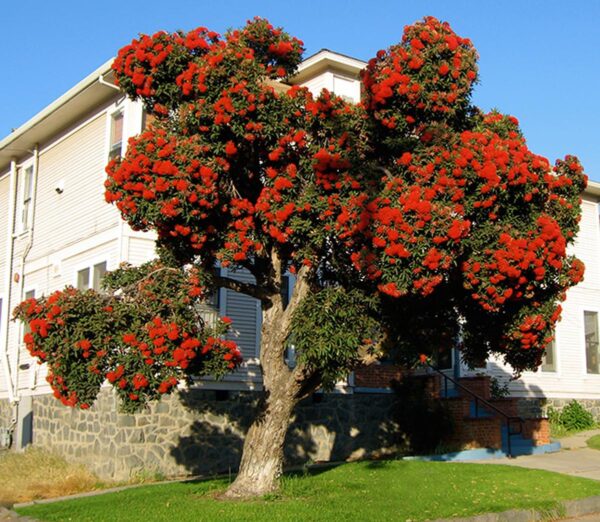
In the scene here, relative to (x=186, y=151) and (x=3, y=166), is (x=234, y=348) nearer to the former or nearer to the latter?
(x=186, y=151)

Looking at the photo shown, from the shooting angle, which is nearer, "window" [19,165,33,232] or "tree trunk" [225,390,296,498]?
"tree trunk" [225,390,296,498]

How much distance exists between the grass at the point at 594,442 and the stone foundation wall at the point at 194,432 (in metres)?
4.73

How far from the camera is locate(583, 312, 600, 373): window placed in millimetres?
24406

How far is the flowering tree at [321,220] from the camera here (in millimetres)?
9914

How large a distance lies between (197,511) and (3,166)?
50.7 ft

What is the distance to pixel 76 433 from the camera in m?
16.8

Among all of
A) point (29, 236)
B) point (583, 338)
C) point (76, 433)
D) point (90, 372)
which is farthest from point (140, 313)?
point (583, 338)

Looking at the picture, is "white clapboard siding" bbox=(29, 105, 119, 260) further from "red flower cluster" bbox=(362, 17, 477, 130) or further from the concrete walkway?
the concrete walkway

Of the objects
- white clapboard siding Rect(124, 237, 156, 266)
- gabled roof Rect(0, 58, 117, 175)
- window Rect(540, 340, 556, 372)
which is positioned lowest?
window Rect(540, 340, 556, 372)

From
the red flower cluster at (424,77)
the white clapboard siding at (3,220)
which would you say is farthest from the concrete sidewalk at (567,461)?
the white clapboard siding at (3,220)

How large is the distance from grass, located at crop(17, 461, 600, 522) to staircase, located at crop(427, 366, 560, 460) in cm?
276

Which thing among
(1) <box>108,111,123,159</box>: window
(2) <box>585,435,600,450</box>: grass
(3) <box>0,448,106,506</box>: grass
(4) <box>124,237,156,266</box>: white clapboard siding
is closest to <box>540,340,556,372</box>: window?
(2) <box>585,435,600,450</box>: grass

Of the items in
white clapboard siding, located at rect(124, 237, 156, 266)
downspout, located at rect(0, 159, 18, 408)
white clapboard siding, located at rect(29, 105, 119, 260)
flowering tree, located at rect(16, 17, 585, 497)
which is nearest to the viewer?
flowering tree, located at rect(16, 17, 585, 497)

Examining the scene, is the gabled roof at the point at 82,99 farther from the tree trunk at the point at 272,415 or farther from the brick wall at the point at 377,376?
the tree trunk at the point at 272,415
